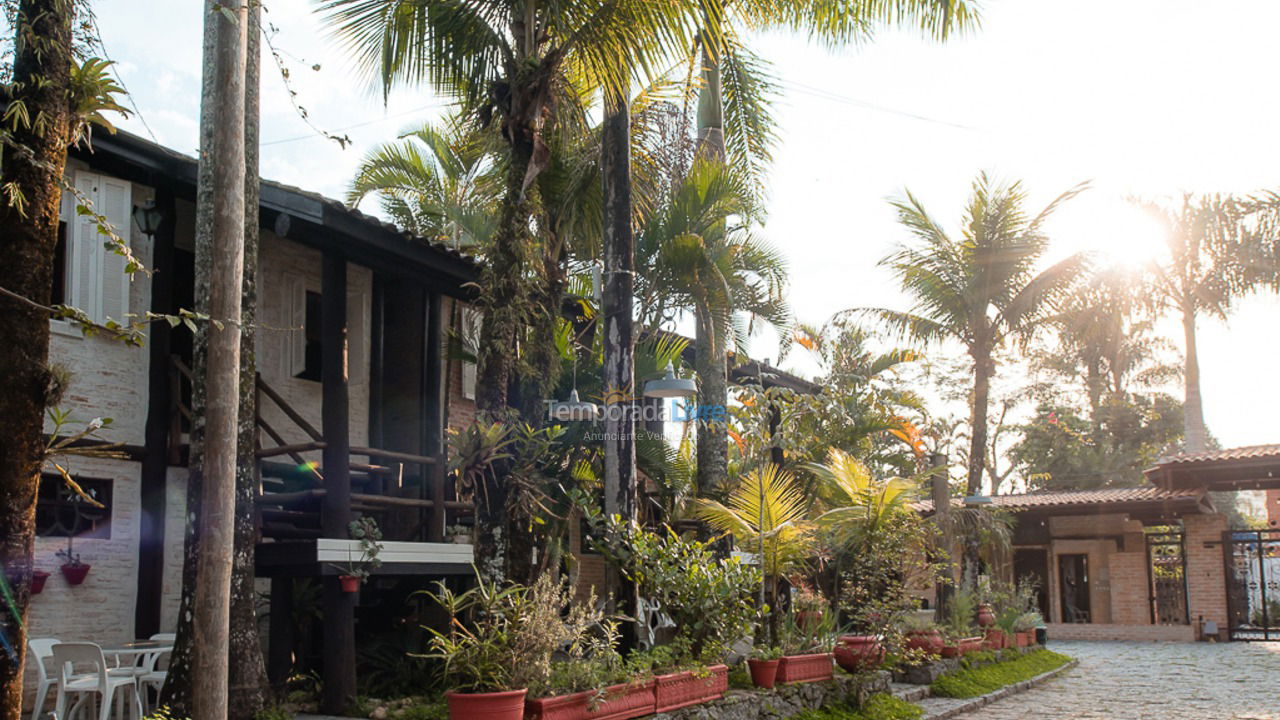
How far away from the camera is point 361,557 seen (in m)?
9.62

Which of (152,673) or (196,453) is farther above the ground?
(196,453)

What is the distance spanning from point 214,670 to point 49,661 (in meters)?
4.61

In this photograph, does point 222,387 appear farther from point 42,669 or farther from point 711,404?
point 711,404

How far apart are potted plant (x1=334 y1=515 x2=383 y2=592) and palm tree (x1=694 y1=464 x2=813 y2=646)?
3.46 m

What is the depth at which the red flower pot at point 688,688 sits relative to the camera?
7918mm

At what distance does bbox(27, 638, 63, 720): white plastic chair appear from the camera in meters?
7.91

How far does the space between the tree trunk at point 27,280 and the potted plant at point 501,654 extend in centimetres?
255

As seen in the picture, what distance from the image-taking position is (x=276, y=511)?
1036 centimetres

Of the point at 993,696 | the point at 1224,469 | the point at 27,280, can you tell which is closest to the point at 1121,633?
the point at 1224,469

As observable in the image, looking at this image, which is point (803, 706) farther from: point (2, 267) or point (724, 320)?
point (2, 267)

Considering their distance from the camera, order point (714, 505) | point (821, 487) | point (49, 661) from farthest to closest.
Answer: point (821, 487) < point (714, 505) < point (49, 661)

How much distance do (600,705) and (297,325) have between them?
20.4 feet

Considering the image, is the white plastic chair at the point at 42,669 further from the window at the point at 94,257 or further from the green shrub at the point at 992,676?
the green shrub at the point at 992,676

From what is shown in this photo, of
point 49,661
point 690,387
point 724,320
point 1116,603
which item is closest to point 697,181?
point 724,320
